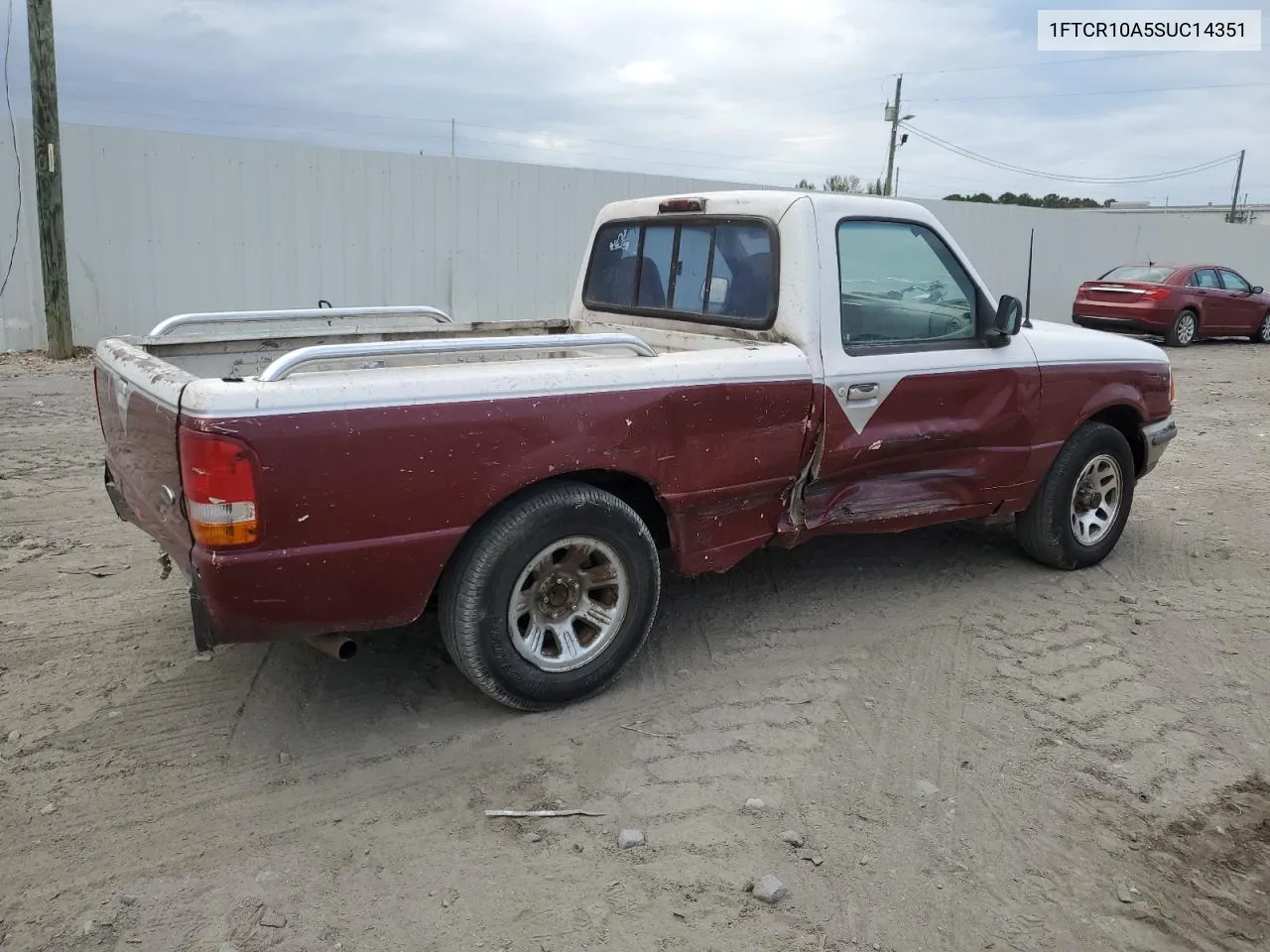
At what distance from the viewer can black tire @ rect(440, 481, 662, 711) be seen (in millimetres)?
3414

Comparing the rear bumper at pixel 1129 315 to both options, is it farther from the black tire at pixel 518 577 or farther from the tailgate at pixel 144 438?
the tailgate at pixel 144 438

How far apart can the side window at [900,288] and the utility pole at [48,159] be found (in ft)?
31.3

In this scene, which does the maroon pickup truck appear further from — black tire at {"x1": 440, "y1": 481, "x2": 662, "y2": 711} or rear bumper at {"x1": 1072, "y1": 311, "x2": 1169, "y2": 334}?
rear bumper at {"x1": 1072, "y1": 311, "x2": 1169, "y2": 334}

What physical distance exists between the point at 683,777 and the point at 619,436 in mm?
1164

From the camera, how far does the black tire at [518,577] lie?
134 inches

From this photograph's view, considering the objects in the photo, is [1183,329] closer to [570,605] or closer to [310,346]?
[570,605]

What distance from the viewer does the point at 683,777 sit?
3.34 meters

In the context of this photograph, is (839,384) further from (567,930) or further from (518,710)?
(567,930)

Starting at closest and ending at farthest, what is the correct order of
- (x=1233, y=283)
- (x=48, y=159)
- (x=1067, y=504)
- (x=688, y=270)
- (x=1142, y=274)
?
(x=688, y=270), (x=1067, y=504), (x=48, y=159), (x=1142, y=274), (x=1233, y=283)

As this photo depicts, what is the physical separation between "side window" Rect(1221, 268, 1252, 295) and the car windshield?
62.5 inches

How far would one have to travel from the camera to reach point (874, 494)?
14.6 feet

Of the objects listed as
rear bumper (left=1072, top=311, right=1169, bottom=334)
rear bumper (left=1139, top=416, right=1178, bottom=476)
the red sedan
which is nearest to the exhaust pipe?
rear bumper (left=1139, top=416, right=1178, bottom=476)

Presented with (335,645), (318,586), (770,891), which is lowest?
(770,891)

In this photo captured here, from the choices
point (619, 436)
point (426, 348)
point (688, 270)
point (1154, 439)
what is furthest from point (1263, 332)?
point (426, 348)
